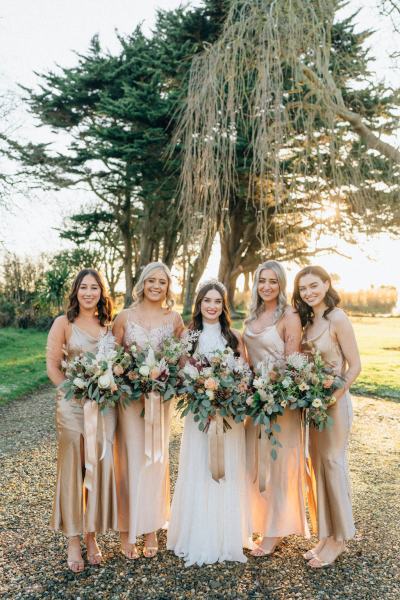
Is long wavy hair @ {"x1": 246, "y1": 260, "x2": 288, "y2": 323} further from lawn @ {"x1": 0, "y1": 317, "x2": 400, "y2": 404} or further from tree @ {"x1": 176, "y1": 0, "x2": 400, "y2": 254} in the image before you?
lawn @ {"x1": 0, "y1": 317, "x2": 400, "y2": 404}

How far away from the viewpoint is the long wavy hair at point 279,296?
367cm

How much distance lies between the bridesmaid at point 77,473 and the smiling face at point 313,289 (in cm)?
144

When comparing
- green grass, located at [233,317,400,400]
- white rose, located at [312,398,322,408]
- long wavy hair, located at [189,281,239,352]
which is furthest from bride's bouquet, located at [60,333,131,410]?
green grass, located at [233,317,400,400]

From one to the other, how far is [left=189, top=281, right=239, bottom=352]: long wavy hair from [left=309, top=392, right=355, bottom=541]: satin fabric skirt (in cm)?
85

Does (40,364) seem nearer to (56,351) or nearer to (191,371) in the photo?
(56,351)

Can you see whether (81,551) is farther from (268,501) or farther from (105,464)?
(268,501)

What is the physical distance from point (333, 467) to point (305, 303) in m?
1.16

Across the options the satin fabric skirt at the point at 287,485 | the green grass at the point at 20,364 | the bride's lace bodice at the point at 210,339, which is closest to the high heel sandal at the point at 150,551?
the satin fabric skirt at the point at 287,485

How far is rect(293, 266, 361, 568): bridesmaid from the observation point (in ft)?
11.0

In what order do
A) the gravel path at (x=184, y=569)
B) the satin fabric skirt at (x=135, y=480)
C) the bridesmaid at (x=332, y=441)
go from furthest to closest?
the satin fabric skirt at (x=135, y=480) → the bridesmaid at (x=332, y=441) → the gravel path at (x=184, y=569)

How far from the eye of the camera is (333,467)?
3375mm

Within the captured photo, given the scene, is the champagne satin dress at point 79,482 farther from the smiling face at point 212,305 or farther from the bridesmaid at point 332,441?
the bridesmaid at point 332,441

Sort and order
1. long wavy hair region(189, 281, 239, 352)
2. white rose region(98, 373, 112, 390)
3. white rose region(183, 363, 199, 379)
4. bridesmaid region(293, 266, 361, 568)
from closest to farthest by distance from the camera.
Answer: white rose region(98, 373, 112, 390)
white rose region(183, 363, 199, 379)
bridesmaid region(293, 266, 361, 568)
long wavy hair region(189, 281, 239, 352)

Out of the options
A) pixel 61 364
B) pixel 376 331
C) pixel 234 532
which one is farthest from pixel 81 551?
pixel 376 331
